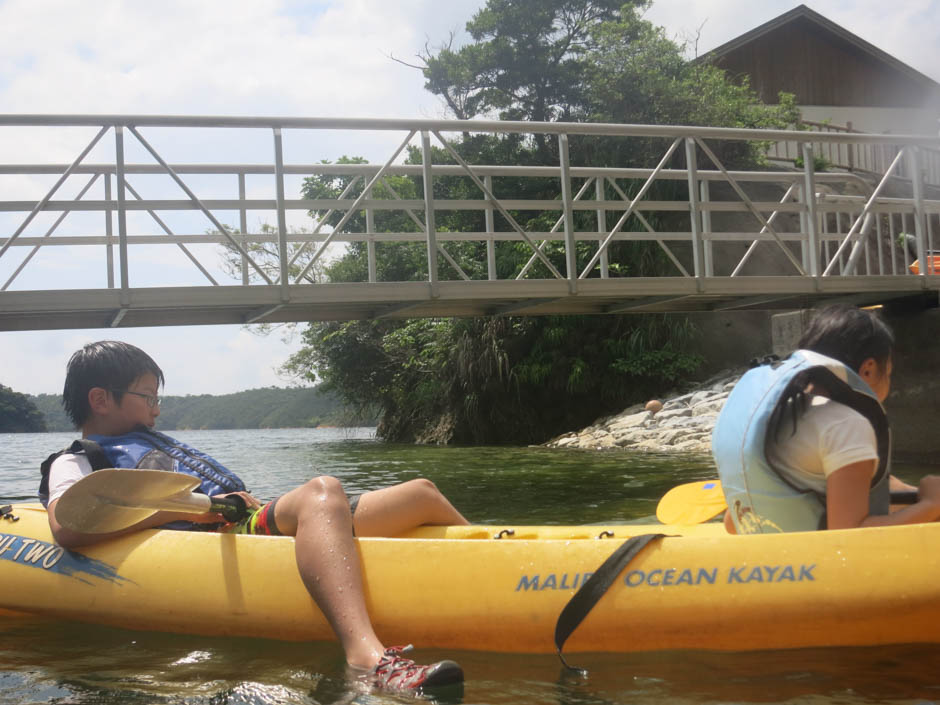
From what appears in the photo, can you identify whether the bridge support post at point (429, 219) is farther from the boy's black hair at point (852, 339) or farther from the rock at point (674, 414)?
the rock at point (674, 414)

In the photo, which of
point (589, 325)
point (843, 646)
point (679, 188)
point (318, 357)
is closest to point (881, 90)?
point (679, 188)

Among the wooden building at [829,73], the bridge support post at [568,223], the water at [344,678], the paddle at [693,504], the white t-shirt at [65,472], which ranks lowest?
the water at [344,678]

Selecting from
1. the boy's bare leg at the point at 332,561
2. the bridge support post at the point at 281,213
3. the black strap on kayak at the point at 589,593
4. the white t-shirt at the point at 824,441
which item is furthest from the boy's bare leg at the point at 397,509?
the bridge support post at the point at 281,213

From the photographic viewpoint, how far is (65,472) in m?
3.14

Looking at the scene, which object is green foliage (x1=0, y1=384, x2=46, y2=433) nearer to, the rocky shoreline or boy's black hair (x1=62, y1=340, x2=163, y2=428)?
the rocky shoreline

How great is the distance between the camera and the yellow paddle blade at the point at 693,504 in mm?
3703

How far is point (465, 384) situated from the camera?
16.8m

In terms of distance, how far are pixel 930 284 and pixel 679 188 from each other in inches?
334

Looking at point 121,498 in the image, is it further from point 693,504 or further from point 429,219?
point 429,219

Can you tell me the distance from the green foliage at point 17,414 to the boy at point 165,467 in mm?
46699

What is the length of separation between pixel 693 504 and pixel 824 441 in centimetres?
130

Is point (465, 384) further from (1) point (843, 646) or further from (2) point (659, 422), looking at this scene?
(1) point (843, 646)

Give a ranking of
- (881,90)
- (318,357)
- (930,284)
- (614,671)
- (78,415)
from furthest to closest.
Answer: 1. (881,90)
2. (318,357)
3. (930,284)
4. (78,415)
5. (614,671)

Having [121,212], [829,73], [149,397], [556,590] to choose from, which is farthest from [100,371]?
[829,73]
